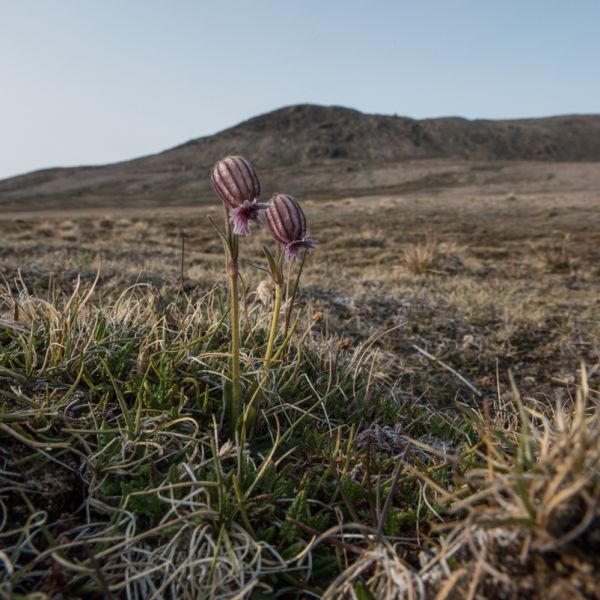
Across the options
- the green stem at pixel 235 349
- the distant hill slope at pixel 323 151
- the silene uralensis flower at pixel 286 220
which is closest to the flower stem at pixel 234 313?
the green stem at pixel 235 349

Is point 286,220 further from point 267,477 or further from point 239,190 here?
point 267,477

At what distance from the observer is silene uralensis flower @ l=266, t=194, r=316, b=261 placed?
1.93 metres

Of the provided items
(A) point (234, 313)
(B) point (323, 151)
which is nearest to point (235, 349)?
(A) point (234, 313)

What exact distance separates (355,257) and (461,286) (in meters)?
3.01

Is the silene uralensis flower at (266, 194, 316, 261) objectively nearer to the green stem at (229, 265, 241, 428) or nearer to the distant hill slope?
the green stem at (229, 265, 241, 428)

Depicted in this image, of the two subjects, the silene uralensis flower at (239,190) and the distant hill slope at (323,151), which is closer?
the silene uralensis flower at (239,190)

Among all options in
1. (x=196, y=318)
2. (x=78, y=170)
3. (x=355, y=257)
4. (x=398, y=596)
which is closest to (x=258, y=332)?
(x=196, y=318)

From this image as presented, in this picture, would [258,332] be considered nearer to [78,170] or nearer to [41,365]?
[41,365]

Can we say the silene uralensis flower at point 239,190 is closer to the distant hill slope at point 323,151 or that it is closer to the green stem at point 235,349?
the green stem at point 235,349

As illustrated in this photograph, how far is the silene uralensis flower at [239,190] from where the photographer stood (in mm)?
A: 1784

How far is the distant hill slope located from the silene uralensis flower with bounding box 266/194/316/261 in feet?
153

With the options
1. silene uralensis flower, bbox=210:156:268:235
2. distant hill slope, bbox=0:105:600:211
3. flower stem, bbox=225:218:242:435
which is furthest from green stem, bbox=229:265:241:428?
distant hill slope, bbox=0:105:600:211

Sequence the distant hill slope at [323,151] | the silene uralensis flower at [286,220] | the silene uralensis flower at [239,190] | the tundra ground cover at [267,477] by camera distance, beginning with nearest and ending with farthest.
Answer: the tundra ground cover at [267,477] → the silene uralensis flower at [239,190] → the silene uralensis flower at [286,220] → the distant hill slope at [323,151]

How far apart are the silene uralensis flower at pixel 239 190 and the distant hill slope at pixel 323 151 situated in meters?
46.9
